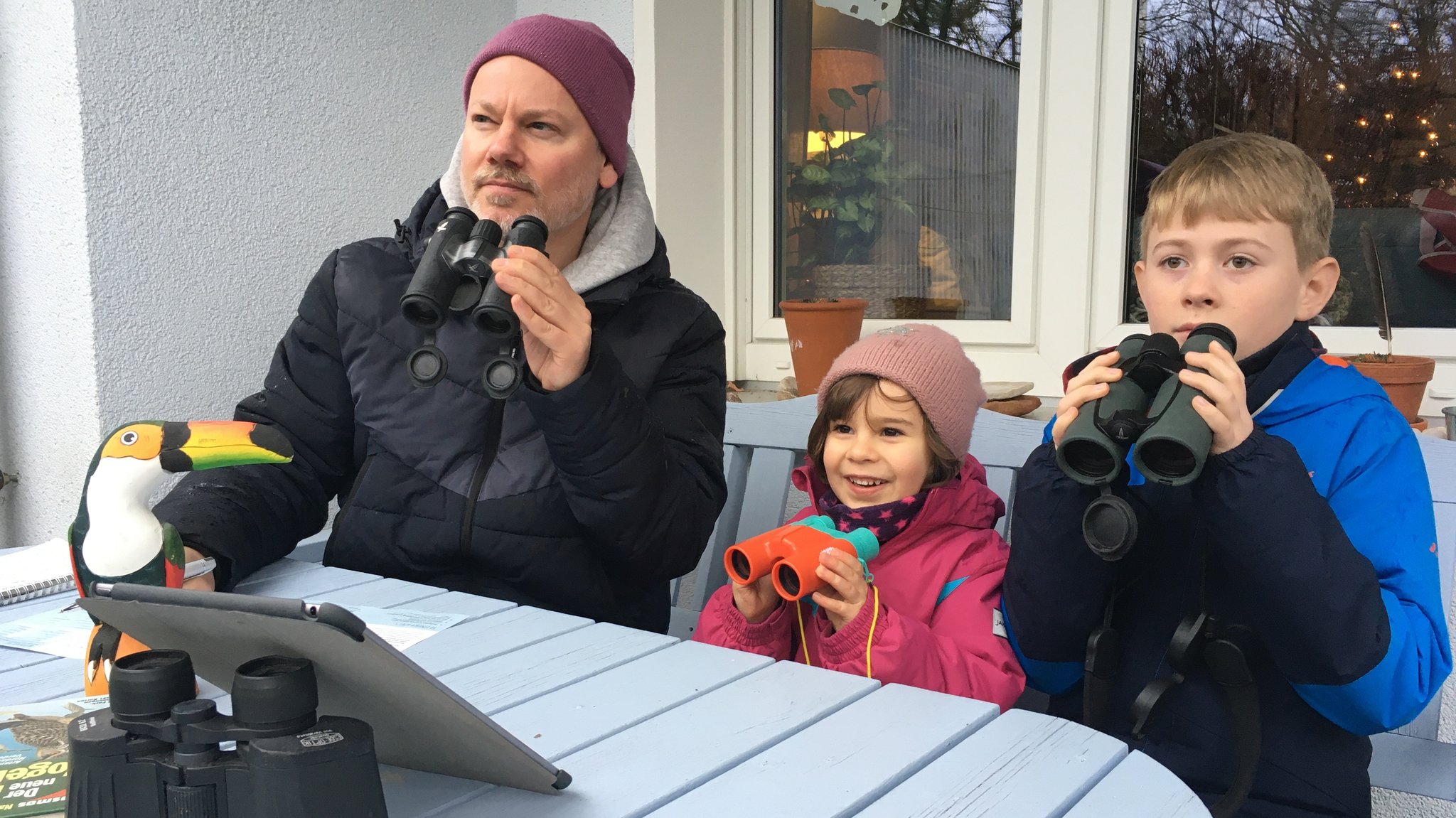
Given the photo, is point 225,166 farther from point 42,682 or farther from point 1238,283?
point 1238,283

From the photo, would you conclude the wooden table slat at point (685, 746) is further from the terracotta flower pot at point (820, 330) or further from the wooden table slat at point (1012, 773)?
the terracotta flower pot at point (820, 330)

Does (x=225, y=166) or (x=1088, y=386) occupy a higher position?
(x=225, y=166)

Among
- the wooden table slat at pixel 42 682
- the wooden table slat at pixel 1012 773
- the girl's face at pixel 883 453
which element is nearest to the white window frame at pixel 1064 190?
the girl's face at pixel 883 453

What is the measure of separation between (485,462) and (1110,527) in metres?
0.89

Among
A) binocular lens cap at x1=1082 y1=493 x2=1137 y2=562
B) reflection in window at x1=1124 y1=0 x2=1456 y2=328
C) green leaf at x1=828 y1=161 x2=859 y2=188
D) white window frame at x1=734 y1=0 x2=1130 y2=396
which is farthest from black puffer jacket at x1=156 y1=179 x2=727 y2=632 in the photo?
reflection in window at x1=1124 y1=0 x2=1456 y2=328

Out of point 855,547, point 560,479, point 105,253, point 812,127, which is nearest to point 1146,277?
point 855,547

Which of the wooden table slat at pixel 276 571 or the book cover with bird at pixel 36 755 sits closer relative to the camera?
the book cover with bird at pixel 36 755

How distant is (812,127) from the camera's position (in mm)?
2670

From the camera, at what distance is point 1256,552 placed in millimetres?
1064

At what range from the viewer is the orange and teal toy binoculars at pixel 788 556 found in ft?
4.07

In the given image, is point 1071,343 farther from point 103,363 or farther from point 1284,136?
point 103,363

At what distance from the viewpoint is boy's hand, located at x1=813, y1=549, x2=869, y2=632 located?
4.11 ft

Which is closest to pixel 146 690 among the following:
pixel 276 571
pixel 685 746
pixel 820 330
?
pixel 685 746

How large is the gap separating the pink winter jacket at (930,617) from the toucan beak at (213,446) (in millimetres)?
637
